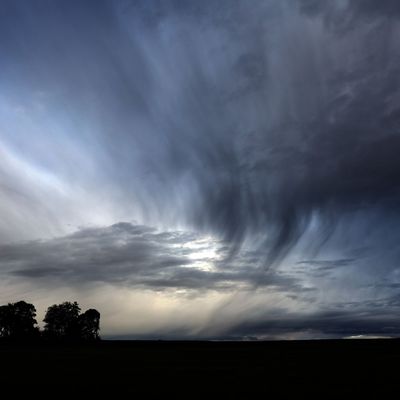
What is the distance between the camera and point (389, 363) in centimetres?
4744

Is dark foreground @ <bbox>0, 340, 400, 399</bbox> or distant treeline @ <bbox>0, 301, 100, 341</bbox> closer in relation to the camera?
dark foreground @ <bbox>0, 340, 400, 399</bbox>

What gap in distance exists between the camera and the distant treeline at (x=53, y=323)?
147125 mm

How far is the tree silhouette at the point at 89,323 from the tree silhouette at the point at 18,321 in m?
16.0

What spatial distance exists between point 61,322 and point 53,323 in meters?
2.83

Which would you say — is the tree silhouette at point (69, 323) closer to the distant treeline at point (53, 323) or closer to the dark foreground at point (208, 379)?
the distant treeline at point (53, 323)

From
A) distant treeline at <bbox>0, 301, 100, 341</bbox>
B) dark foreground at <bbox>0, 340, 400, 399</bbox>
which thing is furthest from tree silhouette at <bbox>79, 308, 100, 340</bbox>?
dark foreground at <bbox>0, 340, 400, 399</bbox>

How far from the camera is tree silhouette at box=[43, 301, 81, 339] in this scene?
Answer: 6073 inches

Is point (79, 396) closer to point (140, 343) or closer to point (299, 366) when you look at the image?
point (299, 366)

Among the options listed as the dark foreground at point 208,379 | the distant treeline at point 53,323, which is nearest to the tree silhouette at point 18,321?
the distant treeline at point 53,323

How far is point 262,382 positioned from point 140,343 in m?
66.6

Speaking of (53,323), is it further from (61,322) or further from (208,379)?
(208,379)

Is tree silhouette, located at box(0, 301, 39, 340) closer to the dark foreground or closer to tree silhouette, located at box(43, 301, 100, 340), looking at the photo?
tree silhouette, located at box(43, 301, 100, 340)

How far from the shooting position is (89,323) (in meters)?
159

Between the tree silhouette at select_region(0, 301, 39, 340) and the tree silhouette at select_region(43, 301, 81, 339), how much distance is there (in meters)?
4.95
